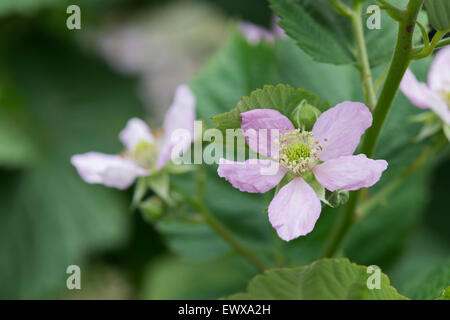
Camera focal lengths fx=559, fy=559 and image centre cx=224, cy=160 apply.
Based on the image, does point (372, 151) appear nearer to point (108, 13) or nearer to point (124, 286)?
point (124, 286)

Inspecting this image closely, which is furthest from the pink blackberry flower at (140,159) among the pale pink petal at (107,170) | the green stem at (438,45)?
the green stem at (438,45)

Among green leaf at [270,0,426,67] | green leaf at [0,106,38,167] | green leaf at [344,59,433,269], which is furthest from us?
green leaf at [0,106,38,167]

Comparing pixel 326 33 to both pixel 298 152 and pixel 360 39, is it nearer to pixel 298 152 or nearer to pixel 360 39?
pixel 360 39

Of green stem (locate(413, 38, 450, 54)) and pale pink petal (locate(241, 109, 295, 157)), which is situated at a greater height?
green stem (locate(413, 38, 450, 54))

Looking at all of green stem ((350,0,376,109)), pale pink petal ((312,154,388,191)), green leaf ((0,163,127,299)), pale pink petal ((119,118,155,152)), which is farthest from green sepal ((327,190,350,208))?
green leaf ((0,163,127,299))

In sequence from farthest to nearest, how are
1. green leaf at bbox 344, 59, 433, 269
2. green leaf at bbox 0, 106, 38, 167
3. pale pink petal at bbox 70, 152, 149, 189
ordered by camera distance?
green leaf at bbox 0, 106, 38, 167 < green leaf at bbox 344, 59, 433, 269 < pale pink petal at bbox 70, 152, 149, 189

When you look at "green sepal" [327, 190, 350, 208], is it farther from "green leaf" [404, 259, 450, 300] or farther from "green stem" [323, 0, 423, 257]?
"green leaf" [404, 259, 450, 300]

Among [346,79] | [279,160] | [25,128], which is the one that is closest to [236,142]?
[279,160]
